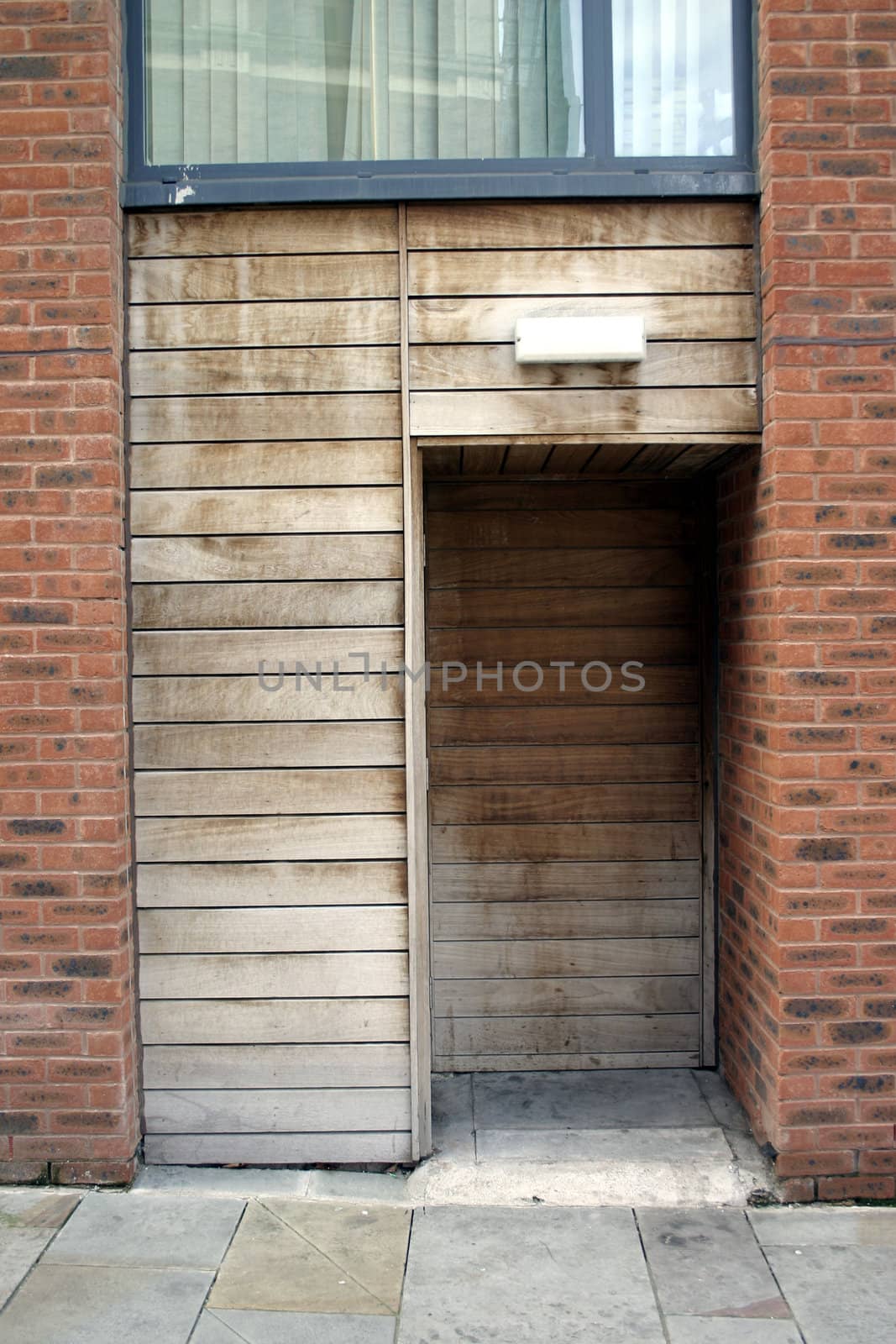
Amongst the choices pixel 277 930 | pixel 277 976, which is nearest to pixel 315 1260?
pixel 277 976

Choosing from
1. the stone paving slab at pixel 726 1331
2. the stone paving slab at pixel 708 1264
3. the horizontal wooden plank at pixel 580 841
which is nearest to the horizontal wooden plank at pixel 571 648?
the horizontal wooden plank at pixel 580 841

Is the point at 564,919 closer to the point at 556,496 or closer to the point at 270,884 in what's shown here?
the point at 270,884

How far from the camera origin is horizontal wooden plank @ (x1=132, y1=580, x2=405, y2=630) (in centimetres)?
354

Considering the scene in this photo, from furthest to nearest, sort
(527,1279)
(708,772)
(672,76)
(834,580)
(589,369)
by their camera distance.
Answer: (708,772) < (672,76) < (589,369) < (834,580) < (527,1279)

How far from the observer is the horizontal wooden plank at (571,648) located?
427 cm

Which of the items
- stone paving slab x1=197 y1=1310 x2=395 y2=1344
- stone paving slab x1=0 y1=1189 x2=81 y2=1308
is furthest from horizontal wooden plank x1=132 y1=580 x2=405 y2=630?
stone paving slab x1=197 y1=1310 x2=395 y2=1344

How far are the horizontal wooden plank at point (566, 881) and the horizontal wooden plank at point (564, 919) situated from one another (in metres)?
0.03

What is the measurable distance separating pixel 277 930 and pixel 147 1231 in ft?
3.12

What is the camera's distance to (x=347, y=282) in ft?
11.5

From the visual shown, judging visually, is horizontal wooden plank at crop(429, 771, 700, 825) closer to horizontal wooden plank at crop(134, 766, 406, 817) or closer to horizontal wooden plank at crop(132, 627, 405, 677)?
horizontal wooden plank at crop(134, 766, 406, 817)

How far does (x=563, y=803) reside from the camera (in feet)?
14.0

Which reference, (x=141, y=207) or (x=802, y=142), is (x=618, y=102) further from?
(x=141, y=207)

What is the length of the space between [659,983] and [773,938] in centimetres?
99

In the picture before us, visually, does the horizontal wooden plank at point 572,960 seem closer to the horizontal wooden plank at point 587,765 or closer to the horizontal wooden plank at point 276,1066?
the horizontal wooden plank at point 587,765
